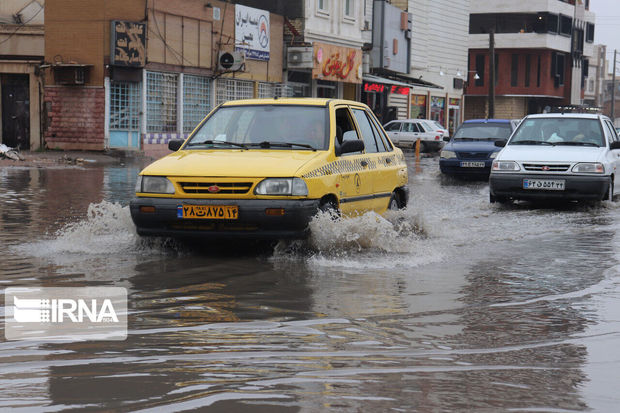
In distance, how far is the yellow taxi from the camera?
863 centimetres

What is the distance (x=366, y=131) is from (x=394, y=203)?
0.93 meters

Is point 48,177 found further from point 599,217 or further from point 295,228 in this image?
point 295,228

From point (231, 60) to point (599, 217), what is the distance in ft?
72.6

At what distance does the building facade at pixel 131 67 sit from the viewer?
2975 cm

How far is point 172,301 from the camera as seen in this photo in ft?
22.3

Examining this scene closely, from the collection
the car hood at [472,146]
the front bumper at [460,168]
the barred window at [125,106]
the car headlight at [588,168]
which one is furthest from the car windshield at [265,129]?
the barred window at [125,106]

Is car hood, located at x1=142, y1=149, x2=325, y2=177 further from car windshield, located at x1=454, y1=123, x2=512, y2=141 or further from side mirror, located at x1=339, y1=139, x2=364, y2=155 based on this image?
Result: car windshield, located at x1=454, y1=123, x2=512, y2=141

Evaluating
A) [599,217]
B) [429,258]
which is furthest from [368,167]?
[599,217]

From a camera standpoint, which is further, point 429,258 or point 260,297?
point 429,258

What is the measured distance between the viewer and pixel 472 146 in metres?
23.4

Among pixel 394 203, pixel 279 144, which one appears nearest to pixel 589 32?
pixel 394 203

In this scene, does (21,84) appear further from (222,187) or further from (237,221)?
(237,221)

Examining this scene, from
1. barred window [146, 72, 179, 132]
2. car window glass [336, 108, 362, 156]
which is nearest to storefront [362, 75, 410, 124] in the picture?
barred window [146, 72, 179, 132]

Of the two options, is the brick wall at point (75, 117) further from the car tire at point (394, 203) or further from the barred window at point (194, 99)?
the car tire at point (394, 203)
